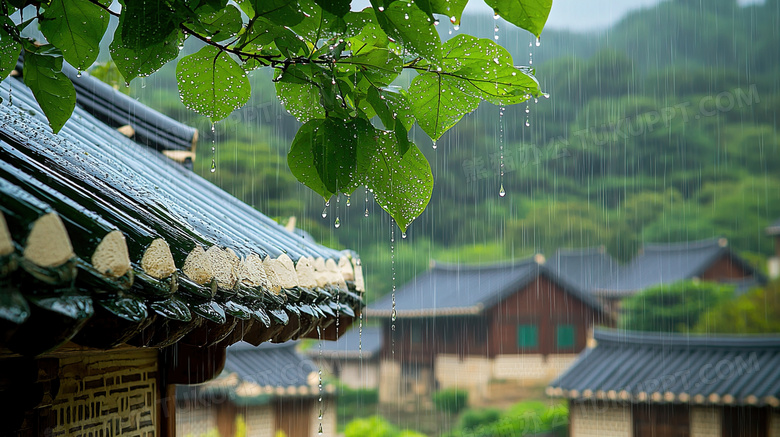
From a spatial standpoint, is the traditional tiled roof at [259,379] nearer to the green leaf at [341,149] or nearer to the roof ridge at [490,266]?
the roof ridge at [490,266]

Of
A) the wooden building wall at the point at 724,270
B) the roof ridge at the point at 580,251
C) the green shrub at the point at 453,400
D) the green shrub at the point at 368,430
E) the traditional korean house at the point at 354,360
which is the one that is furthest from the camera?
the roof ridge at the point at 580,251

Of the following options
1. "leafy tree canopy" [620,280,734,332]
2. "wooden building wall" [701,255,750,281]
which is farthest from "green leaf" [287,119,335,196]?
"wooden building wall" [701,255,750,281]

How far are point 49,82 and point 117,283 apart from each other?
1.26 ft

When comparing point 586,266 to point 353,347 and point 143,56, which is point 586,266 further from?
point 143,56

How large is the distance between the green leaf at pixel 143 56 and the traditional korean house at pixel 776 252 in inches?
845

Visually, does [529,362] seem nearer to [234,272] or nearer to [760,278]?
[760,278]

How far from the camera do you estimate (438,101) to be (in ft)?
2.91

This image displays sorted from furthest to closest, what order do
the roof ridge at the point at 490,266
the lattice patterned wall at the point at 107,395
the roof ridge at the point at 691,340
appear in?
the roof ridge at the point at 490,266 < the roof ridge at the point at 691,340 < the lattice patterned wall at the point at 107,395

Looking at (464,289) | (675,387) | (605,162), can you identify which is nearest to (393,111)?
(675,387)

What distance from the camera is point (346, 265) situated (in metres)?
2.00

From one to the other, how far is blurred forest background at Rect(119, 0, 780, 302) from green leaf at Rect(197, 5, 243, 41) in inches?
770

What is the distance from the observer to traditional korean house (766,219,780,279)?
66.9 ft

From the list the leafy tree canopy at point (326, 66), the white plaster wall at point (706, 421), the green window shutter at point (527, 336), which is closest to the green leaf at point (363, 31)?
the leafy tree canopy at point (326, 66)

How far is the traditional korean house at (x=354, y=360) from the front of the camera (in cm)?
1977
